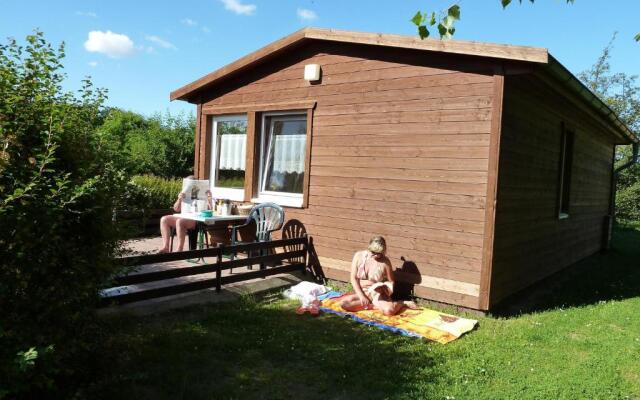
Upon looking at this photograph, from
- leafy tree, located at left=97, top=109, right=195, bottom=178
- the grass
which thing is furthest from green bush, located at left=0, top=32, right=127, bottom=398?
leafy tree, located at left=97, top=109, right=195, bottom=178

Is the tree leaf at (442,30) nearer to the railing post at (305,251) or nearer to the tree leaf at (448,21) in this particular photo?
the tree leaf at (448,21)

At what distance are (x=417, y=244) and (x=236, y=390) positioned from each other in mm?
3323

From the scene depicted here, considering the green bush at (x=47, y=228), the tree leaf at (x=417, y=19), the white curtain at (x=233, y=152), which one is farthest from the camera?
the white curtain at (x=233, y=152)

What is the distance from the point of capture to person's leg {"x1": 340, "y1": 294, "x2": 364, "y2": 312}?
5.68 metres

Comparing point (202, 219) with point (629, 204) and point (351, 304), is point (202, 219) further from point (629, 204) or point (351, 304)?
point (629, 204)

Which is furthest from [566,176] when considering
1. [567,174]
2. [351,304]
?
[351,304]

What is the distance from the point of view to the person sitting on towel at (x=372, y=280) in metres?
5.75

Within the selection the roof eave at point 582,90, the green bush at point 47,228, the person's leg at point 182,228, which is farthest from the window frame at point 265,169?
the green bush at point 47,228

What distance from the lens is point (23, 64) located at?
2910 millimetres

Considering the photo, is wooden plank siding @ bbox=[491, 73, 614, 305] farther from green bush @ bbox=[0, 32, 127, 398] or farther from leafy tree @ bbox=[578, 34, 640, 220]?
leafy tree @ bbox=[578, 34, 640, 220]

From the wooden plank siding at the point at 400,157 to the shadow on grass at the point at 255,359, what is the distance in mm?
1453

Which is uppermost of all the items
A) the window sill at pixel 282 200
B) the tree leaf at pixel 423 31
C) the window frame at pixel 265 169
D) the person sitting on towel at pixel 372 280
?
the tree leaf at pixel 423 31

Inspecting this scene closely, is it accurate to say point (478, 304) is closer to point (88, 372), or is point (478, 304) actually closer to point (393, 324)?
point (393, 324)

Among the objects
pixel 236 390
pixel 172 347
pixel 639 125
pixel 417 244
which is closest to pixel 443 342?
pixel 417 244
